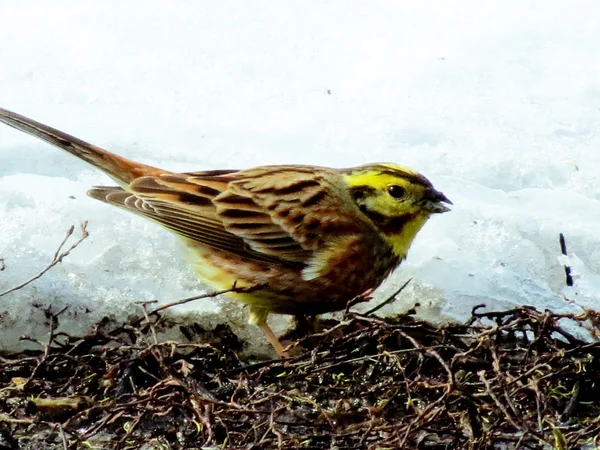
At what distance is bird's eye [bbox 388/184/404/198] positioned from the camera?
6570 mm

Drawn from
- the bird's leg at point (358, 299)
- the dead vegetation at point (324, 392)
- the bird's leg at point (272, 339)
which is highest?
the bird's leg at point (358, 299)

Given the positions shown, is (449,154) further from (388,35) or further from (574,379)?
(574,379)

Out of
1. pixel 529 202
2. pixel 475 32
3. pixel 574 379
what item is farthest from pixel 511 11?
pixel 574 379

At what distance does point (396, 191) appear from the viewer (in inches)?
259

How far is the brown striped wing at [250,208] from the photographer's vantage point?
6.61 meters

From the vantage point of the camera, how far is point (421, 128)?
8125 mm

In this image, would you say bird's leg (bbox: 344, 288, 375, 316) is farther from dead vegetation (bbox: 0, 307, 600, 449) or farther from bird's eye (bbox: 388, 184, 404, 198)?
bird's eye (bbox: 388, 184, 404, 198)

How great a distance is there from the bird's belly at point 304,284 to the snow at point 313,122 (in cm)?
20

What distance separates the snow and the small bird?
0.76 feet

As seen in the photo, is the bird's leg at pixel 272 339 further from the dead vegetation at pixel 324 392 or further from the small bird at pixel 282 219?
the dead vegetation at pixel 324 392

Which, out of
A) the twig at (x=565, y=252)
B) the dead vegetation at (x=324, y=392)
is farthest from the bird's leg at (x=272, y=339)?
the twig at (x=565, y=252)

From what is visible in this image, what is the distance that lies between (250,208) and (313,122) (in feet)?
5.34

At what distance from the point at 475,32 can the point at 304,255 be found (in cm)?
345

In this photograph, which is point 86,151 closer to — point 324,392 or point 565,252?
point 324,392
